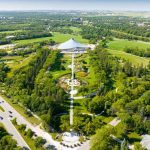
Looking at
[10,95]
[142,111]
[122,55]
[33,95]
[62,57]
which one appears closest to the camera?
[142,111]

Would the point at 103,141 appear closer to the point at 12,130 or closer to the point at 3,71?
the point at 12,130

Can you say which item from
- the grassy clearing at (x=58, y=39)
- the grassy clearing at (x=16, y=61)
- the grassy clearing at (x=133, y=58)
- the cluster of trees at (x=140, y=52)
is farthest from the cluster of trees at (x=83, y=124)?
the grassy clearing at (x=58, y=39)

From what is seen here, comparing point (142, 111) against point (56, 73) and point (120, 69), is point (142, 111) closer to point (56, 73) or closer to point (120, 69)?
→ point (120, 69)

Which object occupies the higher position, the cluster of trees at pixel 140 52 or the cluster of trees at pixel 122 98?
the cluster of trees at pixel 140 52

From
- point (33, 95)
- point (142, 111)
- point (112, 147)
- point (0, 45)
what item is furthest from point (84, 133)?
Answer: point (0, 45)

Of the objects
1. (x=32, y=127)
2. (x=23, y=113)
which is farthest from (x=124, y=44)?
(x=32, y=127)

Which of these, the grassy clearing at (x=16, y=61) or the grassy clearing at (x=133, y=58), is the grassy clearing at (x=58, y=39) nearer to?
the grassy clearing at (x=133, y=58)

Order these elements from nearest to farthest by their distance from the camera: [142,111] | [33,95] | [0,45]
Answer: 1. [142,111]
2. [33,95]
3. [0,45]
